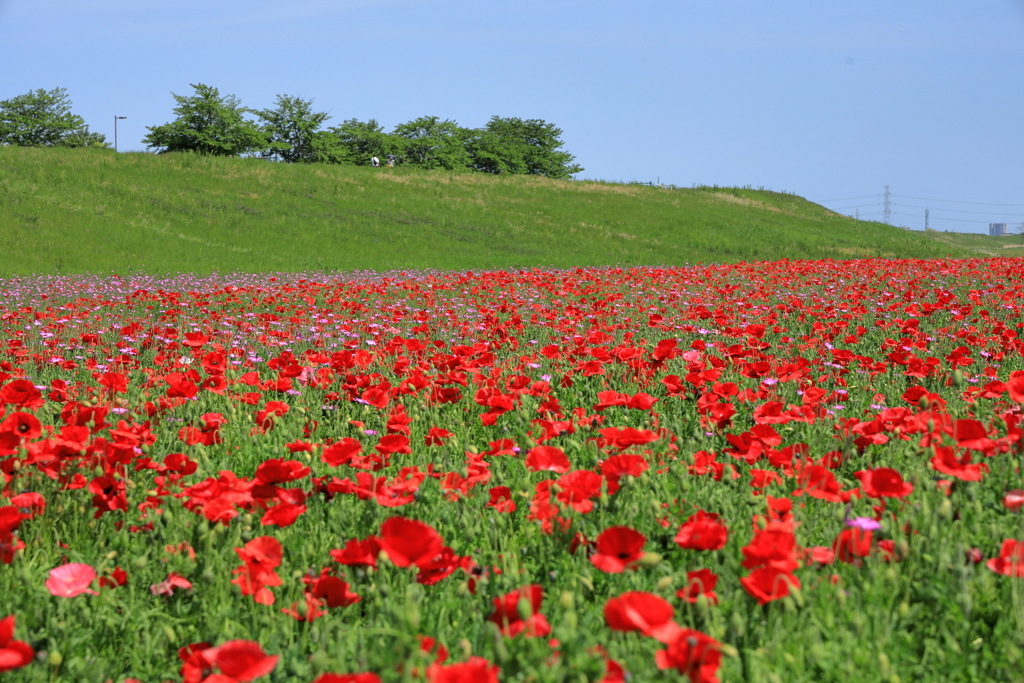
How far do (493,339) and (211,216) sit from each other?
23.0 metres

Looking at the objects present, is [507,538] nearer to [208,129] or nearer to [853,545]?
[853,545]

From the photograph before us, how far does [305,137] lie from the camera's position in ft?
193

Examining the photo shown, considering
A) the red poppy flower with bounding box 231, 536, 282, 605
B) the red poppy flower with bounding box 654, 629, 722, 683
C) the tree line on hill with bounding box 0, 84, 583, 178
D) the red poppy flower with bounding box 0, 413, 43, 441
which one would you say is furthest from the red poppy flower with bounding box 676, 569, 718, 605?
the tree line on hill with bounding box 0, 84, 583, 178

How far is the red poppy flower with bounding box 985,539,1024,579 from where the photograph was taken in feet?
5.59

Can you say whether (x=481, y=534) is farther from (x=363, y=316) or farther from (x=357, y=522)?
(x=363, y=316)

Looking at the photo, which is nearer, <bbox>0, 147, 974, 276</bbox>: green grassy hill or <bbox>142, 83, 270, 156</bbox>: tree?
<bbox>0, 147, 974, 276</bbox>: green grassy hill

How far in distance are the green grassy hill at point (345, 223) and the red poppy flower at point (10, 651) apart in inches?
662

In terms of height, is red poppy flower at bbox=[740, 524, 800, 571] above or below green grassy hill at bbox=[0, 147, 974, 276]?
below

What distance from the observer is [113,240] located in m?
19.9

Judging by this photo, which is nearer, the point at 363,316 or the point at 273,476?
the point at 273,476

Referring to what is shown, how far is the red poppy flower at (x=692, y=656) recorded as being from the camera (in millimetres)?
1268

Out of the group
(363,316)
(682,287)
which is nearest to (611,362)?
(363,316)

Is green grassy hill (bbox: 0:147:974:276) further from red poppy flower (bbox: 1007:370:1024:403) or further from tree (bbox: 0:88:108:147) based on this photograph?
tree (bbox: 0:88:108:147)

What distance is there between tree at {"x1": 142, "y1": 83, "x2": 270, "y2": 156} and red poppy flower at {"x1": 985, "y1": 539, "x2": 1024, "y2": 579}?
5226 cm
